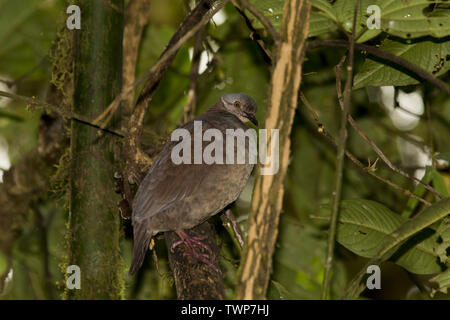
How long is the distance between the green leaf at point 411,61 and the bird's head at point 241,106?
2.42ft

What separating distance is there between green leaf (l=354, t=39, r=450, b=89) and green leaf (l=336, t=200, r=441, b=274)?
56 cm

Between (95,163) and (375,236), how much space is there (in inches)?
53.0

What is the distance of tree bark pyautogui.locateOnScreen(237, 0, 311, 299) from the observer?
158 centimetres

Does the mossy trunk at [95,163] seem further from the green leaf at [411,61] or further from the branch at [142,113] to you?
the green leaf at [411,61]

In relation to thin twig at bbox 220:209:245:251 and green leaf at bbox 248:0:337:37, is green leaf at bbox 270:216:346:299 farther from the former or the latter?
green leaf at bbox 248:0:337:37

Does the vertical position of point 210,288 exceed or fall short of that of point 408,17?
it falls short

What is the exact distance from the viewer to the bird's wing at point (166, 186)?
277 centimetres

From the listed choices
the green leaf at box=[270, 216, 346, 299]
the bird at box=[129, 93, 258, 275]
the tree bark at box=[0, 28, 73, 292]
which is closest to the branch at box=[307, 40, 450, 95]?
the bird at box=[129, 93, 258, 275]

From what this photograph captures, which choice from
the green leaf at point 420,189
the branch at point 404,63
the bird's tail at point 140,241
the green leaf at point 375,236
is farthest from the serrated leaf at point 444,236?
the bird's tail at point 140,241
